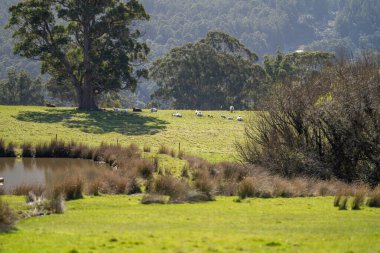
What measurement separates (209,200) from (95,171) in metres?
9.40

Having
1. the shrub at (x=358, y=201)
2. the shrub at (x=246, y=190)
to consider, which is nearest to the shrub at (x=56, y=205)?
the shrub at (x=246, y=190)

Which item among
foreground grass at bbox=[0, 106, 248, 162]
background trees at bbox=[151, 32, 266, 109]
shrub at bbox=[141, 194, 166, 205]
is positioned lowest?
shrub at bbox=[141, 194, 166, 205]

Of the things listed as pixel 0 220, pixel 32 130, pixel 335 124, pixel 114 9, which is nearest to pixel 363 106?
pixel 335 124

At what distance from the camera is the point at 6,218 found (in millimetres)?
15578

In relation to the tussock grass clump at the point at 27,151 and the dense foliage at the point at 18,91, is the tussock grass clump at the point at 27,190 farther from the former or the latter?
the dense foliage at the point at 18,91

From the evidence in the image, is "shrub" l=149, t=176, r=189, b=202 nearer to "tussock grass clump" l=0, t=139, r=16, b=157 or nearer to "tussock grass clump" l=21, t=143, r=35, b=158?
"tussock grass clump" l=21, t=143, r=35, b=158

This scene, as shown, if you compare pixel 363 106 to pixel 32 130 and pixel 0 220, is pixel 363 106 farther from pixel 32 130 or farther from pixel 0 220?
pixel 32 130

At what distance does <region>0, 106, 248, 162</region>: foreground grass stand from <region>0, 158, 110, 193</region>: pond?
5.15m

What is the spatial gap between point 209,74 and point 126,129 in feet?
170

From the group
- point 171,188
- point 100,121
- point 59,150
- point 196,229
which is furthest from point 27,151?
point 196,229

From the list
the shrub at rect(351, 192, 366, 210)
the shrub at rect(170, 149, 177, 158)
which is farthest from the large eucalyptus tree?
the shrub at rect(351, 192, 366, 210)

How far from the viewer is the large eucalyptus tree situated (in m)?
62.2

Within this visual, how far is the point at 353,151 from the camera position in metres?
32.5

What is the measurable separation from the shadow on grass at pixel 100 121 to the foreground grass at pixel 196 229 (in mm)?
31129
